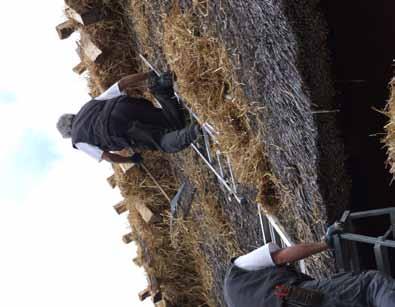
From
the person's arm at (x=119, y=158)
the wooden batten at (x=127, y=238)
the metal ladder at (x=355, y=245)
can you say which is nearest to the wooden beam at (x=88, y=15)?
the person's arm at (x=119, y=158)

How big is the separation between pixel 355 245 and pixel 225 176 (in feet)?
5.31

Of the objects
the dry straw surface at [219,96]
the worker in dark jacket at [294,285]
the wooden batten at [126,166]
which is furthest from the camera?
the wooden batten at [126,166]

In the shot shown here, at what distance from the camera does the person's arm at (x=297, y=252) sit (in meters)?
3.17

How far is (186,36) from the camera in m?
4.29

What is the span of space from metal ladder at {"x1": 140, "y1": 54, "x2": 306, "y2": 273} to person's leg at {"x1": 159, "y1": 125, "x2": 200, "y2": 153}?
0.28 feet

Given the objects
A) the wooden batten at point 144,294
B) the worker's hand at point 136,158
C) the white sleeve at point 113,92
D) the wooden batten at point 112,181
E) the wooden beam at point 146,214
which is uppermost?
the white sleeve at point 113,92

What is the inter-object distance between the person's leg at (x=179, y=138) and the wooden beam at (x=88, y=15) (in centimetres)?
135

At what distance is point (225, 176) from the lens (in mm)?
4703

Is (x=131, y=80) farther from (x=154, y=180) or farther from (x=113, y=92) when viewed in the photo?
(x=154, y=180)

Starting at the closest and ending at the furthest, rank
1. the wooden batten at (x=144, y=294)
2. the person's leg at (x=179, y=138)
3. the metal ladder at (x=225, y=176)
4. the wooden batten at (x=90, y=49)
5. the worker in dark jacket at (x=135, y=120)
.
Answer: the metal ladder at (x=225, y=176), the person's leg at (x=179, y=138), the worker in dark jacket at (x=135, y=120), the wooden batten at (x=90, y=49), the wooden batten at (x=144, y=294)

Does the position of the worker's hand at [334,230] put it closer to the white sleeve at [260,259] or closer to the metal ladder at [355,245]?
the metal ladder at [355,245]

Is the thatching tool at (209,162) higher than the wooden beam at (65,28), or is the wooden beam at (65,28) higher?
the wooden beam at (65,28)

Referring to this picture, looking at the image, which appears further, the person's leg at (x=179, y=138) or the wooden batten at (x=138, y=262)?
the wooden batten at (x=138, y=262)

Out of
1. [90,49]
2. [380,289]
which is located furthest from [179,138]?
→ [380,289]
